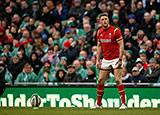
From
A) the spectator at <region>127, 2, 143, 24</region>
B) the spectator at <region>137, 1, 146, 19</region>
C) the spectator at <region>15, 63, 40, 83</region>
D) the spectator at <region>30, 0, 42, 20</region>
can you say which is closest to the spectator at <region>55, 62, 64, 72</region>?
the spectator at <region>15, 63, 40, 83</region>

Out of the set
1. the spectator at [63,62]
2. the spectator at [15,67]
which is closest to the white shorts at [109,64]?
the spectator at [63,62]

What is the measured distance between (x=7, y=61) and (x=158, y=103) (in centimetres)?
615

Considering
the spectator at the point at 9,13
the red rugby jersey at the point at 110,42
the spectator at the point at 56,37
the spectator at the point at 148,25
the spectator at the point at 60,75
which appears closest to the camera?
the red rugby jersey at the point at 110,42

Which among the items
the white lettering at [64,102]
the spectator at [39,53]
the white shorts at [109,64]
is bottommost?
the white lettering at [64,102]

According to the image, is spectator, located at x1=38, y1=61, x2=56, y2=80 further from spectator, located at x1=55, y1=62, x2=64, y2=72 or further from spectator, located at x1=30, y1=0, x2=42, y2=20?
spectator, located at x1=30, y1=0, x2=42, y2=20

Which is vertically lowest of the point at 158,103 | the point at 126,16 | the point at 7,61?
the point at 158,103

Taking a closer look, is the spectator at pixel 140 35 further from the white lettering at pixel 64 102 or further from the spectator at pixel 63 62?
the white lettering at pixel 64 102

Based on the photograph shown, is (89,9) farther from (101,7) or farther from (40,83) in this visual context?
(40,83)

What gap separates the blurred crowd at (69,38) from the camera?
1487 cm

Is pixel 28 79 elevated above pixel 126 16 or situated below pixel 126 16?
below

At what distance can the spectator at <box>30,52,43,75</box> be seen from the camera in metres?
16.0

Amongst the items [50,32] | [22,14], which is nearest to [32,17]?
[22,14]

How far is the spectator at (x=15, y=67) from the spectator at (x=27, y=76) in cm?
43

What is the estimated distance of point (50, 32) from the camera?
61.7 ft
